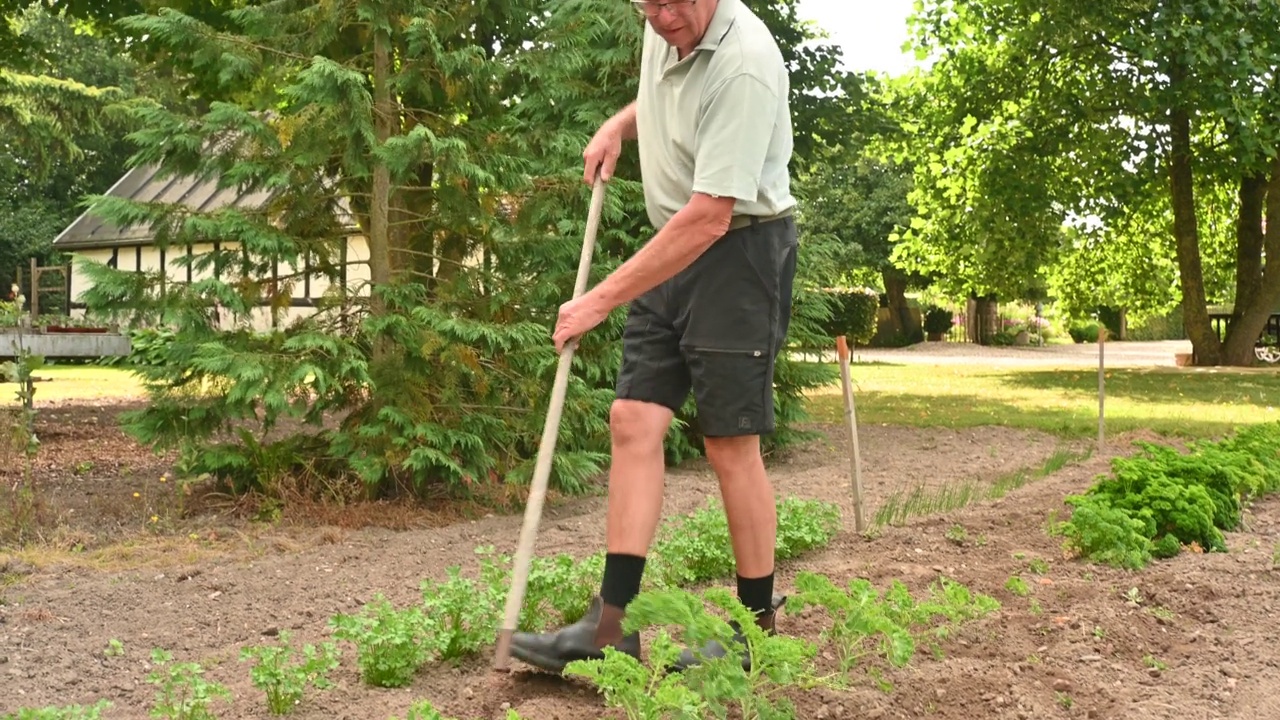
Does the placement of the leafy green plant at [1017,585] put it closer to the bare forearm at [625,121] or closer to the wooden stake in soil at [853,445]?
the wooden stake in soil at [853,445]

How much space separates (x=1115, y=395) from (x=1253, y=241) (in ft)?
28.3

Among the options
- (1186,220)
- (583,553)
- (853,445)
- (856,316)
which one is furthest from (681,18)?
(856,316)

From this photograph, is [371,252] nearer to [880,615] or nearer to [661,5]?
[661,5]

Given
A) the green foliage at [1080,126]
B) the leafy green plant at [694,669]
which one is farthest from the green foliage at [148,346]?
the green foliage at [1080,126]

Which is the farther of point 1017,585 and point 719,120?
point 1017,585

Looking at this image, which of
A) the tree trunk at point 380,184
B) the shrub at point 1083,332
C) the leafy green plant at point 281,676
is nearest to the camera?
the leafy green plant at point 281,676

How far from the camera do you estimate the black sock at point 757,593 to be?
12.4 ft

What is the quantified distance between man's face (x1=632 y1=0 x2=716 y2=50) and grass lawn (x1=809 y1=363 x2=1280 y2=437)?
9.36 m

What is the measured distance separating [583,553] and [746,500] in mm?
2484

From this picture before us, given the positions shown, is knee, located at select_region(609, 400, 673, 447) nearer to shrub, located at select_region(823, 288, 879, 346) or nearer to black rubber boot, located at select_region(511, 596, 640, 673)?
black rubber boot, located at select_region(511, 596, 640, 673)

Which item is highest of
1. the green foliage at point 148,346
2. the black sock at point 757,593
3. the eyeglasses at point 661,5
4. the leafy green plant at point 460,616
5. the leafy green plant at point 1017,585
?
the eyeglasses at point 661,5

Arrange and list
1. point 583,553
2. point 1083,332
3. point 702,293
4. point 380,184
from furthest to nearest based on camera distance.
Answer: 1. point 1083,332
2. point 380,184
3. point 583,553
4. point 702,293

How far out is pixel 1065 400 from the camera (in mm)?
16594

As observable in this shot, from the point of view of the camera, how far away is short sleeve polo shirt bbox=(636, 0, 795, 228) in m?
3.39
